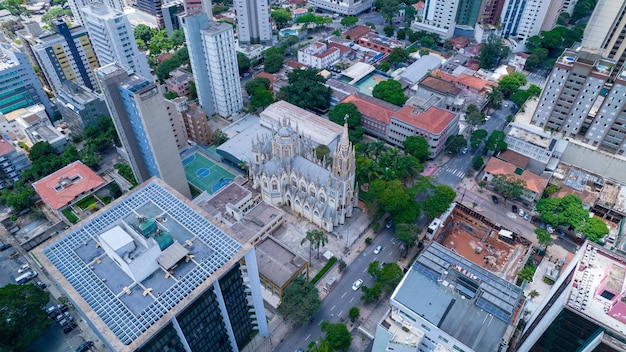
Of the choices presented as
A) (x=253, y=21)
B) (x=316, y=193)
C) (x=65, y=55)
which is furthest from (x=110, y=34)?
(x=316, y=193)

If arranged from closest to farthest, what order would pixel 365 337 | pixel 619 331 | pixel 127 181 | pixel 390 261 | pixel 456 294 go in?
pixel 619 331 → pixel 456 294 → pixel 365 337 → pixel 390 261 → pixel 127 181

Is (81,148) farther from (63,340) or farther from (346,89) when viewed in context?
(346,89)

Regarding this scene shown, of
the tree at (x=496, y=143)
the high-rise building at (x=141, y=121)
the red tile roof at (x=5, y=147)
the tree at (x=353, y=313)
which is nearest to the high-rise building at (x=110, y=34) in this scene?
the red tile roof at (x=5, y=147)

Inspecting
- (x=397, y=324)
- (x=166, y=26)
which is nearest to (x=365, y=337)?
(x=397, y=324)

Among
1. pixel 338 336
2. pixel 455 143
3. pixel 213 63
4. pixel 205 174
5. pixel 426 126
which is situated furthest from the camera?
pixel 213 63

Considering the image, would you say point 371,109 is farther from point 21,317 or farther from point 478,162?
point 21,317

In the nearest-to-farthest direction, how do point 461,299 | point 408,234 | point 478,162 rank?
point 461,299 < point 408,234 < point 478,162
